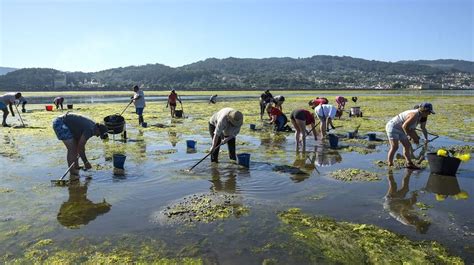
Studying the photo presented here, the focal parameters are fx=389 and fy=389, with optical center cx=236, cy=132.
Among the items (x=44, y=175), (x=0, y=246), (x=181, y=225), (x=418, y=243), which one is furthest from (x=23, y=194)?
(x=418, y=243)

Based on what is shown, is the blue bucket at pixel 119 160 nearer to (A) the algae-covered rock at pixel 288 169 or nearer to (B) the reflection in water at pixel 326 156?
(A) the algae-covered rock at pixel 288 169

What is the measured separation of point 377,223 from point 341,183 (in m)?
2.36

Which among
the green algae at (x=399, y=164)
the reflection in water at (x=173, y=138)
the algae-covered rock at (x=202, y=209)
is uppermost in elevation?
the reflection in water at (x=173, y=138)

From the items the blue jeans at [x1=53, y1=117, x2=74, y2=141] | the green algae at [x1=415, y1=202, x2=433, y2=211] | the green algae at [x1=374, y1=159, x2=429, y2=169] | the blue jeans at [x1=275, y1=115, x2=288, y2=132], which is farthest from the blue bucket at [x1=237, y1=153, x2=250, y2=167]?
the blue jeans at [x1=275, y1=115, x2=288, y2=132]

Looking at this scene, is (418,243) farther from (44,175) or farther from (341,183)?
(44,175)

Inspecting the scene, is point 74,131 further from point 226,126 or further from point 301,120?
point 301,120

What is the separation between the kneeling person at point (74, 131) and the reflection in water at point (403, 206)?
19.5 feet

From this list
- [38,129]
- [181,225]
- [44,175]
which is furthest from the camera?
[38,129]

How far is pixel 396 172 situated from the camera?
898cm

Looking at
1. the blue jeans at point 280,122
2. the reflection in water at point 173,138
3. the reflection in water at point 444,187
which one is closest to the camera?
the reflection in water at point 444,187

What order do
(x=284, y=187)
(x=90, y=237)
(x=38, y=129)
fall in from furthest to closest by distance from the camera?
(x=38, y=129) → (x=284, y=187) → (x=90, y=237)

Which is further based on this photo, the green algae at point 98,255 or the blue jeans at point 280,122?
the blue jeans at point 280,122

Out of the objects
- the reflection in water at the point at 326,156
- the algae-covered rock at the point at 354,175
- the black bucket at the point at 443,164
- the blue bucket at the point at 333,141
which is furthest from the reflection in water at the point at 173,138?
the black bucket at the point at 443,164

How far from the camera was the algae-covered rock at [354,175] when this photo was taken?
844 cm
